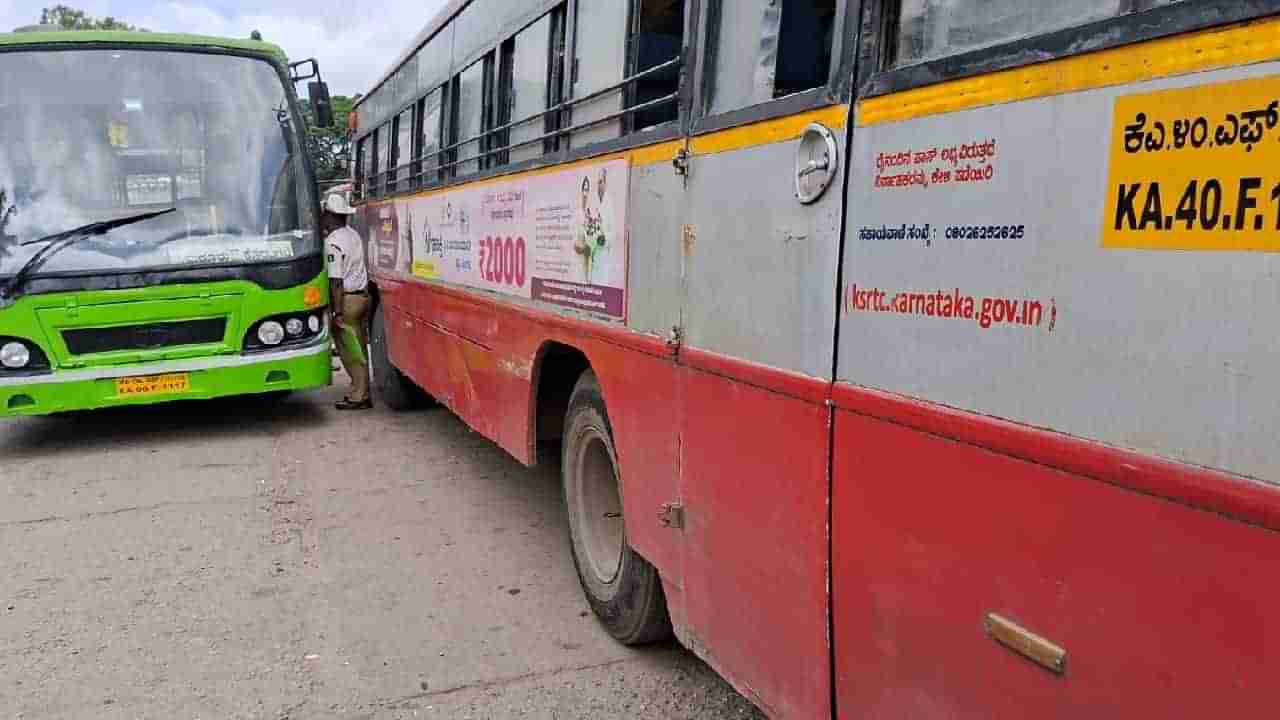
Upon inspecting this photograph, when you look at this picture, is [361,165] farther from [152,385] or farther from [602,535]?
[602,535]

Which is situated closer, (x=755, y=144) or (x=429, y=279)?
(x=755, y=144)

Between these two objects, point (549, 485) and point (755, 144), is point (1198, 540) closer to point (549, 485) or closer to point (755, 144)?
point (755, 144)

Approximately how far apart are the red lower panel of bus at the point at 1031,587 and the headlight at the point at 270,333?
6.00 m

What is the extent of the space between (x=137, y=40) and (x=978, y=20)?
696cm

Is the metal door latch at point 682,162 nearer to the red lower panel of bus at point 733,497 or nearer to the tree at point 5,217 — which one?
the red lower panel of bus at point 733,497

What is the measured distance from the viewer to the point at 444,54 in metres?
6.16

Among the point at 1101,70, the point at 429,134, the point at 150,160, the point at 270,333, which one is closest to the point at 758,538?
the point at 1101,70

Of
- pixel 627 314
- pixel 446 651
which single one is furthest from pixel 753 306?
pixel 446 651

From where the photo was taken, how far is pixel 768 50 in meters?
2.48

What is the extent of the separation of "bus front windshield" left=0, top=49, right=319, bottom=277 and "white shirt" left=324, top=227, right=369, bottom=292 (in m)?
0.99

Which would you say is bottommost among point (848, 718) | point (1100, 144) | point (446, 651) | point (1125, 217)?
point (446, 651)

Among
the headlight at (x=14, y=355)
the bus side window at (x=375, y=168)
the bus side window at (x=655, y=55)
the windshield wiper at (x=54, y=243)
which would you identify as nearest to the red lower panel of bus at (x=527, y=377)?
the bus side window at (x=655, y=55)

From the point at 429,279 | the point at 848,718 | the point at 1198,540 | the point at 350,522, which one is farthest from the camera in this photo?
the point at 429,279

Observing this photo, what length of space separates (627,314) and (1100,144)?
1.90 metres
